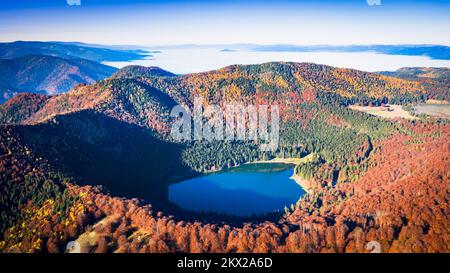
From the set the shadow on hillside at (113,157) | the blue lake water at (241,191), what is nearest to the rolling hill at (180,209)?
the shadow on hillside at (113,157)

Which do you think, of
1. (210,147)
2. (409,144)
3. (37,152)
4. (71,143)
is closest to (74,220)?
(37,152)

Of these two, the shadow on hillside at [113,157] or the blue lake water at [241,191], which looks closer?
the shadow on hillside at [113,157]

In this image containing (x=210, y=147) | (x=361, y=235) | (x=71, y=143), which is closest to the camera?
(x=361, y=235)

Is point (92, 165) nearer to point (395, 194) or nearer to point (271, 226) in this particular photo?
point (271, 226)

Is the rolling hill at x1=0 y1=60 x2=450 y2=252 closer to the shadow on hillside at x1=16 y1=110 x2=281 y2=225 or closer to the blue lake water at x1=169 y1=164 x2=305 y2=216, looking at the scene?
the shadow on hillside at x1=16 y1=110 x2=281 y2=225

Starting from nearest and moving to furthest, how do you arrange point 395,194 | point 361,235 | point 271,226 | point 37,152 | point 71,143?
point 361,235 → point 271,226 → point 395,194 → point 37,152 → point 71,143

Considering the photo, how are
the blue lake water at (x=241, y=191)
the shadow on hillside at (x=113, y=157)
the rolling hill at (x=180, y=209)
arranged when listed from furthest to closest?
1. the blue lake water at (x=241, y=191)
2. the shadow on hillside at (x=113, y=157)
3. the rolling hill at (x=180, y=209)

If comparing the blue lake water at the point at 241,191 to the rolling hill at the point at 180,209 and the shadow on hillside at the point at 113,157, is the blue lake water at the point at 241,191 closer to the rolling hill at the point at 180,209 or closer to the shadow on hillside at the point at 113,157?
the rolling hill at the point at 180,209

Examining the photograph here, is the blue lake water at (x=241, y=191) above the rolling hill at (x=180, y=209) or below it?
below

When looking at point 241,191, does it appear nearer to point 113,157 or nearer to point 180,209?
point 180,209
